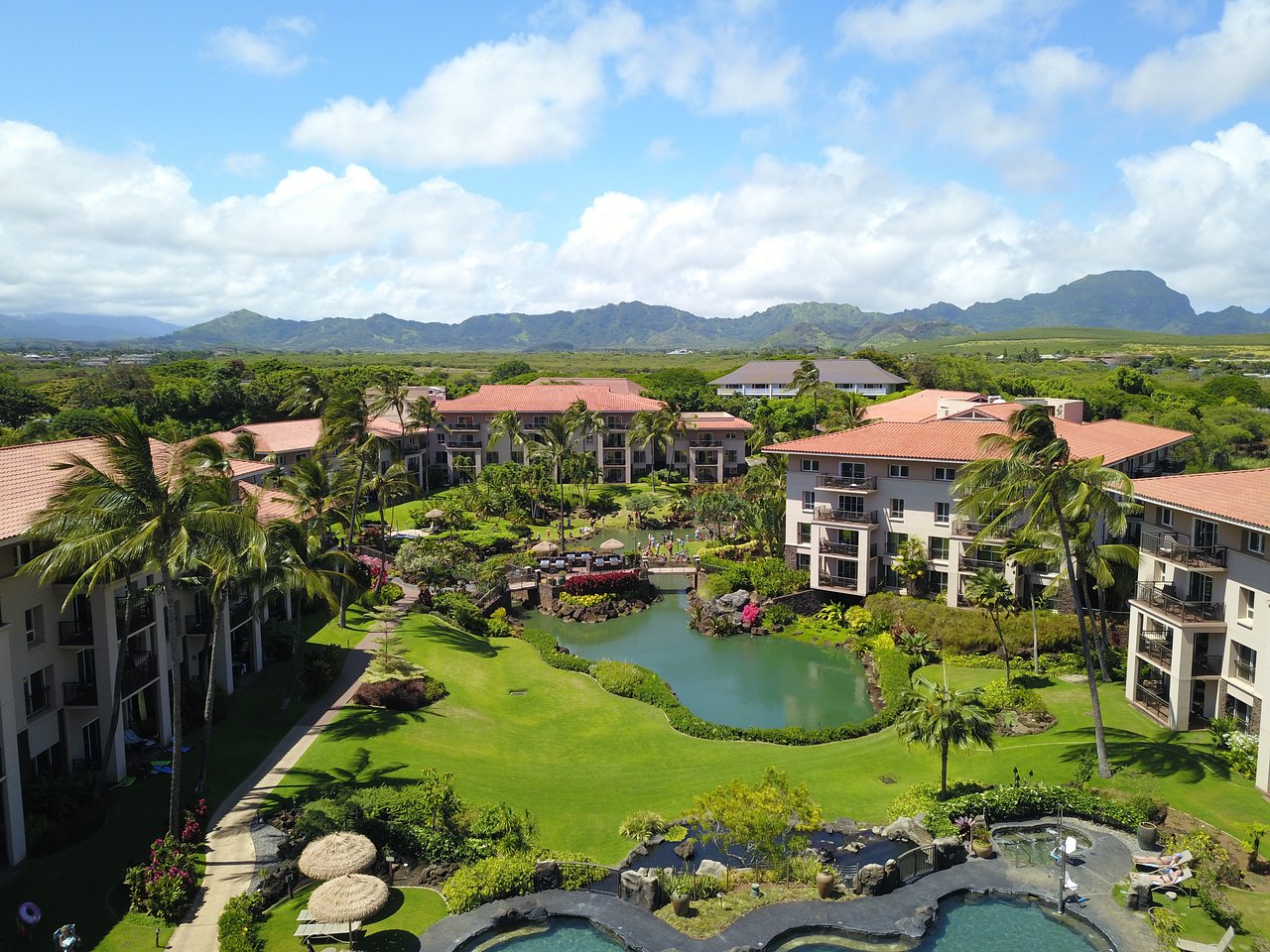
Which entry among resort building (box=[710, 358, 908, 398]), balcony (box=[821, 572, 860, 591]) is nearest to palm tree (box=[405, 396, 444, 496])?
balcony (box=[821, 572, 860, 591])

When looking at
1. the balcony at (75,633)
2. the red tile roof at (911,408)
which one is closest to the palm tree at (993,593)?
the balcony at (75,633)

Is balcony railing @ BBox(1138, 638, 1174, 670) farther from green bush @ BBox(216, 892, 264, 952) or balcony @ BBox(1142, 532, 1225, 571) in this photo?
green bush @ BBox(216, 892, 264, 952)

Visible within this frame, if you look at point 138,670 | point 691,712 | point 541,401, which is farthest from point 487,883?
point 541,401

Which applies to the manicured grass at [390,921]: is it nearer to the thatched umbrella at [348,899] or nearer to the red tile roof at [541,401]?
the thatched umbrella at [348,899]

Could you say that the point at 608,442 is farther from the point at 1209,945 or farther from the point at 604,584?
the point at 1209,945

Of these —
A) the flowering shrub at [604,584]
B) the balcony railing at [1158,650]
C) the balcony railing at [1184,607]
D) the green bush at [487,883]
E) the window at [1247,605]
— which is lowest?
the flowering shrub at [604,584]

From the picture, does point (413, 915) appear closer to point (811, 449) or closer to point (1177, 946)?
point (1177, 946)
